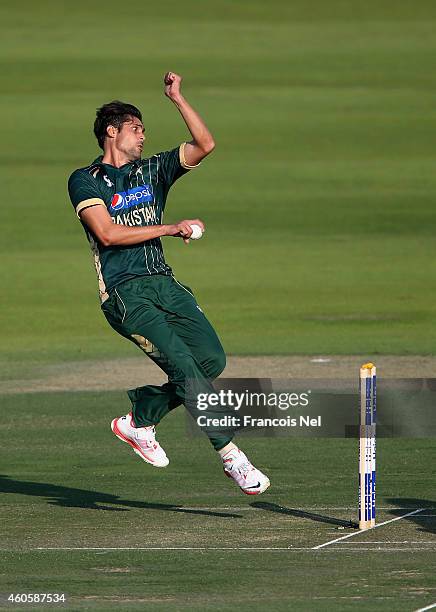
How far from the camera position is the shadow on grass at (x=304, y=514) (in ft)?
29.6

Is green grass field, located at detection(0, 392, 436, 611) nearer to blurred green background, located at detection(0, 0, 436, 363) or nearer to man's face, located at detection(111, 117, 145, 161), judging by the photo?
man's face, located at detection(111, 117, 145, 161)

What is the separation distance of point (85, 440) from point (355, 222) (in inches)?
848

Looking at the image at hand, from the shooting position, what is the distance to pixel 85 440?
13242mm

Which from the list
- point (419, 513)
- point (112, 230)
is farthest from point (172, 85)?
point (419, 513)

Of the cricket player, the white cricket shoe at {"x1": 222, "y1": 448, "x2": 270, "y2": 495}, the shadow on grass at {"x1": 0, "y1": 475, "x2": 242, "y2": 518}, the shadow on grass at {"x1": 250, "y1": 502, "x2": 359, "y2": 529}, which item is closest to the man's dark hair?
the cricket player

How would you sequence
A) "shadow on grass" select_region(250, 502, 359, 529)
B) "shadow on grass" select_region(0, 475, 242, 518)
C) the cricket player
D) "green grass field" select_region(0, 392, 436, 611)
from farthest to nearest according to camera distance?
"shadow on grass" select_region(0, 475, 242, 518) → the cricket player → "shadow on grass" select_region(250, 502, 359, 529) → "green grass field" select_region(0, 392, 436, 611)

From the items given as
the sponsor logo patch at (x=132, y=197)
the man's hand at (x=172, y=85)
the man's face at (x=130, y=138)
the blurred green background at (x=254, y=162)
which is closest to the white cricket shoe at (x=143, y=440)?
the sponsor logo patch at (x=132, y=197)

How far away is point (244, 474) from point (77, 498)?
1.63m

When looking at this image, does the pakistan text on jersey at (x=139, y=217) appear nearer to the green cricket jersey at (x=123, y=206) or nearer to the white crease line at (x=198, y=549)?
the green cricket jersey at (x=123, y=206)

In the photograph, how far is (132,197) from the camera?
9414 mm

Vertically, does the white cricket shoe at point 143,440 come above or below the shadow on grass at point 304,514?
above

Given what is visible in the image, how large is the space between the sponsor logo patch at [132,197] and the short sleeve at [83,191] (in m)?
0.11

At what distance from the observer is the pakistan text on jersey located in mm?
9344

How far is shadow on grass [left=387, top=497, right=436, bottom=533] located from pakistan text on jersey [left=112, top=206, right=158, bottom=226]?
2.19 metres
